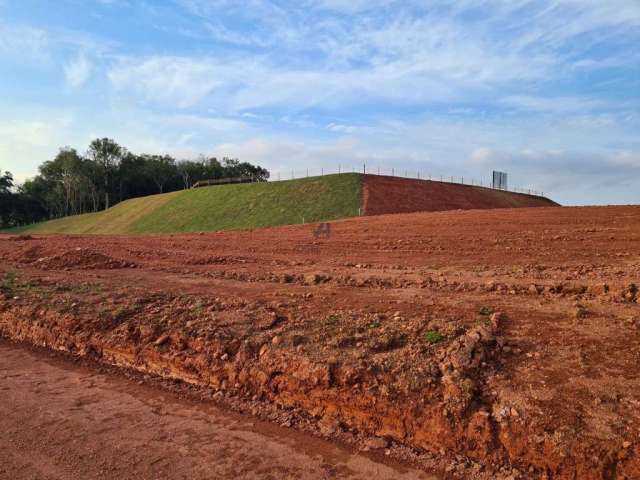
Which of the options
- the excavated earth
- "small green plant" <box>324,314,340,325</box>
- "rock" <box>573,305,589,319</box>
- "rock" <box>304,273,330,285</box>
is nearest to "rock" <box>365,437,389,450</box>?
the excavated earth

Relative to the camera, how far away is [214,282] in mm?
11016

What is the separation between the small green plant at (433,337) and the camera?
6.03 m

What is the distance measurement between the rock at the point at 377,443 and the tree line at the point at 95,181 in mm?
73204

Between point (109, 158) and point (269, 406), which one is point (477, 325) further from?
point (109, 158)

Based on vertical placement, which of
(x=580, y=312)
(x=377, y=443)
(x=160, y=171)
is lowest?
(x=377, y=443)

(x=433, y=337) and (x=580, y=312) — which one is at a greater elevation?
(x=580, y=312)

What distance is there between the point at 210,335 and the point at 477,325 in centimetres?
390

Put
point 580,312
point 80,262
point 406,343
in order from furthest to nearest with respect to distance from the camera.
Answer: point 80,262 < point 580,312 < point 406,343

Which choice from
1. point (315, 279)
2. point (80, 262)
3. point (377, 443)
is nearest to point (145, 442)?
point (377, 443)

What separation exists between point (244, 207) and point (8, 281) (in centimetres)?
2974

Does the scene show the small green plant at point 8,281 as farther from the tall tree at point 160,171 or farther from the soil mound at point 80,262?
the tall tree at point 160,171

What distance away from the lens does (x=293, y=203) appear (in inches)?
1564

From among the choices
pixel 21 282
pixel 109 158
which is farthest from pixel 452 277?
pixel 109 158

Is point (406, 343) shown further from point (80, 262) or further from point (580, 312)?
point (80, 262)
